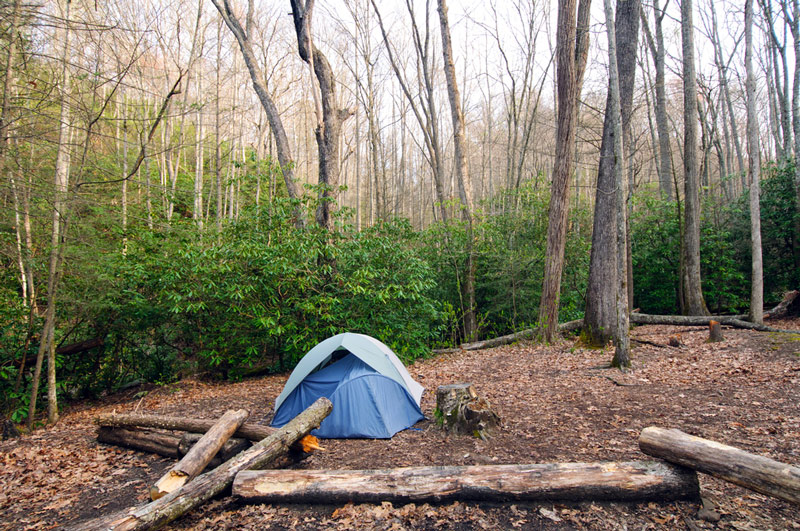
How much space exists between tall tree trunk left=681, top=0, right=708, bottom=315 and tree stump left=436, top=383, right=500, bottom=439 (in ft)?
26.0

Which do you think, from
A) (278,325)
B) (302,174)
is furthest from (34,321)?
(302,174)

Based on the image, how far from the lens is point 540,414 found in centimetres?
529

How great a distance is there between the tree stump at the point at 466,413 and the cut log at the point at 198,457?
2.22 meters

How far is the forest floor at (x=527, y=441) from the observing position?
3.15 metres

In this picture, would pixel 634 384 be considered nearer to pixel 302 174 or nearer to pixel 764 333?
pixel 764 333

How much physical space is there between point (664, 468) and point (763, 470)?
2.01 ft

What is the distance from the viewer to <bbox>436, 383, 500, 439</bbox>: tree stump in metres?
4.71

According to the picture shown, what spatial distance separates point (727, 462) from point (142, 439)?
18.5 feet

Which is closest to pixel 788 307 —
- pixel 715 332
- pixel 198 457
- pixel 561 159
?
pixel 715 332

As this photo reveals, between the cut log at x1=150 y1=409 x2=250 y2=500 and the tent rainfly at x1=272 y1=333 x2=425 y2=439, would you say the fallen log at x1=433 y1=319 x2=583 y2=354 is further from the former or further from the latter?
the cut log at x1=150 y1=409 x2=250 y2=500

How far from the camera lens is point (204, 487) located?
3.56 m

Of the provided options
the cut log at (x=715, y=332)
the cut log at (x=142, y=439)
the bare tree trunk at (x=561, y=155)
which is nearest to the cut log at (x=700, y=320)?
the cut log at (x=715, y=332)

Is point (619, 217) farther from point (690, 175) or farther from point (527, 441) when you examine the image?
point (690, 175)

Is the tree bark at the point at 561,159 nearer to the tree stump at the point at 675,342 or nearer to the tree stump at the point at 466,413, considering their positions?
the tree stump at the point at 675,342
